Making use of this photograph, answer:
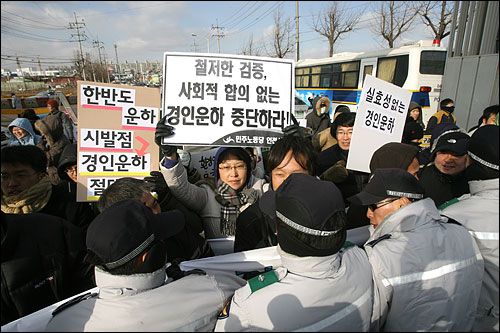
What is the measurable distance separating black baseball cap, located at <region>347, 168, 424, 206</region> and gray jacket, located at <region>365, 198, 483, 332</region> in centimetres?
17

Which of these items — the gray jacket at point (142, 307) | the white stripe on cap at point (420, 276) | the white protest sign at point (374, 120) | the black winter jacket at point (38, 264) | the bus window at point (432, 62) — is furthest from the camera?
the bus window at point (432, 62)

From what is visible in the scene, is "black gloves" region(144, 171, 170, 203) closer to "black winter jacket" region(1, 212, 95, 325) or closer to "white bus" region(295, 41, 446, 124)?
"black winter jacket" region(1, 212, 95, 325)

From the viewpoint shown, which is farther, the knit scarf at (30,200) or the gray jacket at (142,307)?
the knit scarf at (30,200)

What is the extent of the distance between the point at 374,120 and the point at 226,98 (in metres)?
1.68

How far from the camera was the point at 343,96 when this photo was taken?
13078 millimetres

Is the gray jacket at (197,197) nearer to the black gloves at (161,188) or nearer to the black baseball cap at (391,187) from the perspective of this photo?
the black gloves at (161,188)

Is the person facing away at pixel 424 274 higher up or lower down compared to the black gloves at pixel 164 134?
lower down

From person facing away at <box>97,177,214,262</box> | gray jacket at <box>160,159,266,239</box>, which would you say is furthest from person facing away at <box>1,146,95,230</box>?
gray jacket at <box>160,159,266,239</box>

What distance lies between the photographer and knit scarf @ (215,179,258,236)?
2.41 metres

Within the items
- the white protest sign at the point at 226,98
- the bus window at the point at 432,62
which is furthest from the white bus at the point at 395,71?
the white protest sign at the point at 226,98

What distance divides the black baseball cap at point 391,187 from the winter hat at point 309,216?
551 millimetres

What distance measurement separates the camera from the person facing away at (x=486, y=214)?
4.91 ft

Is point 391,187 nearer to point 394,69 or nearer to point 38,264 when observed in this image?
point 38,264

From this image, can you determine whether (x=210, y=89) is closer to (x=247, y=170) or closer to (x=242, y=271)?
(x=247, y=170)
